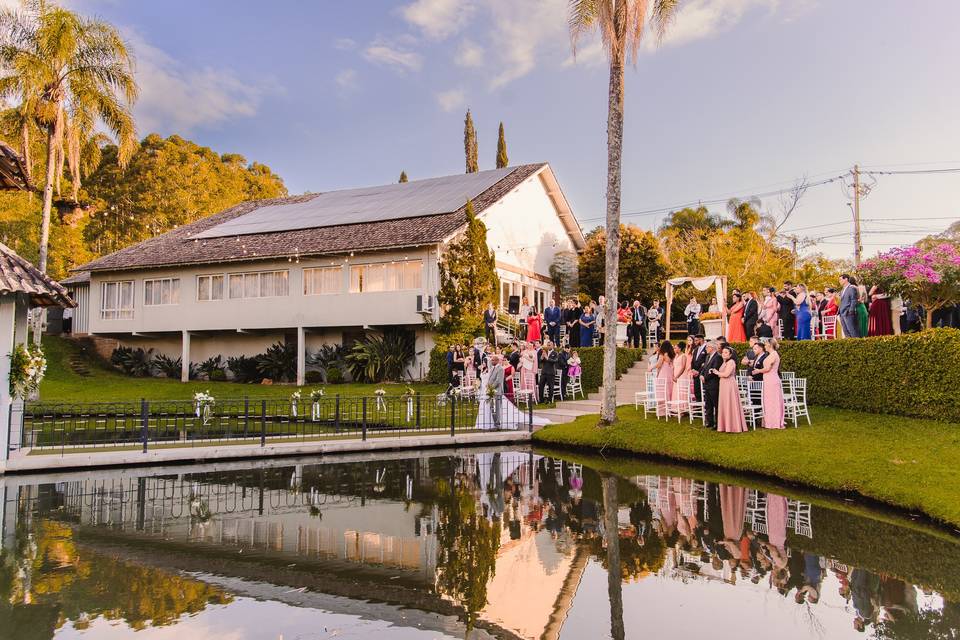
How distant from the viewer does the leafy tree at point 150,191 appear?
50406 mm

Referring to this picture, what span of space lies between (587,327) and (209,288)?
1865 centimetres

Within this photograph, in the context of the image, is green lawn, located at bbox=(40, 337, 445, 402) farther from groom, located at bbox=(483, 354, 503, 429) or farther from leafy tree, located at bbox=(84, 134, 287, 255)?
leafy tree, located at bbox=(84, 134, 287, 255)

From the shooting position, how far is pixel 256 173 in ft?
199

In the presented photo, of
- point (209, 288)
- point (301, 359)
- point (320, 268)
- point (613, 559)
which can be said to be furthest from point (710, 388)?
point (209, 288)

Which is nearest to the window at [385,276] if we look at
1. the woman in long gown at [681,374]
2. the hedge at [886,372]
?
the woman in long gown at [681,374]

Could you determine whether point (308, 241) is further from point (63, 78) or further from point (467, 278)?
point (63, 78)

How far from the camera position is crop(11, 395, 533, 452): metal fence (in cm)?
1587

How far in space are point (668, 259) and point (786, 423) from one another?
25.8m

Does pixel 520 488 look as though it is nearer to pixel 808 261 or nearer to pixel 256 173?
pixel 808 261

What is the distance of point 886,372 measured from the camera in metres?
15.7

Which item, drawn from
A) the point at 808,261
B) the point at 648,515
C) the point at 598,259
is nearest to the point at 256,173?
the point at 598,259

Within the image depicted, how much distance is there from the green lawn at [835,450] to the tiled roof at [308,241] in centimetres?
1384

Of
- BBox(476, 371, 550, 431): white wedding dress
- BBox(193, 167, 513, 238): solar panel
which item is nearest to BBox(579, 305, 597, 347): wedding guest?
BBox(476, 371, 550, 431): white wedding dress

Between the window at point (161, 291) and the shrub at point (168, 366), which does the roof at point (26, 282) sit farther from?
the shrub at point (168, 366)
